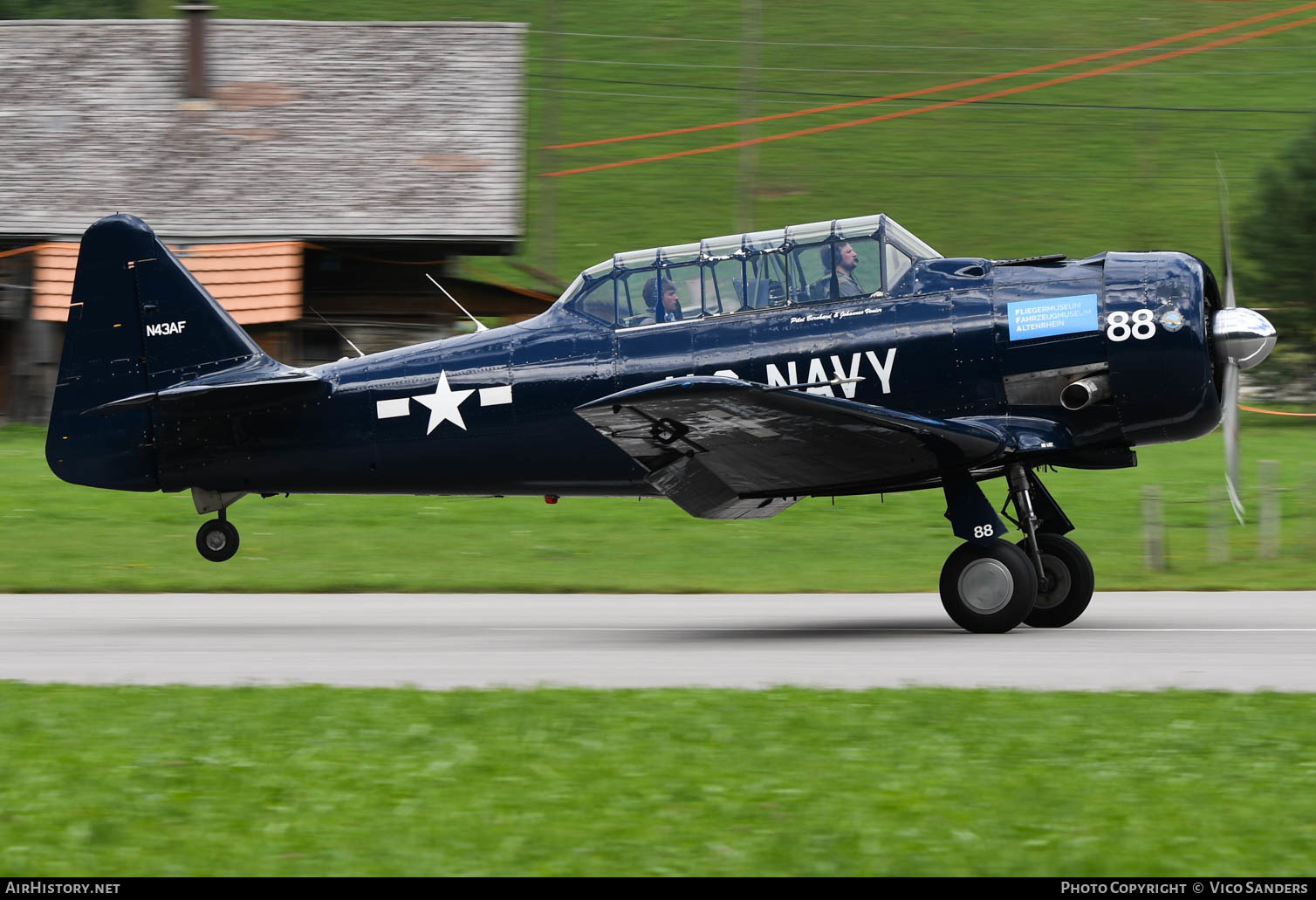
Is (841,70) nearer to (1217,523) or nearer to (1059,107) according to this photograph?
(1059,107)

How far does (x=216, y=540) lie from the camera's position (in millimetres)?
11945

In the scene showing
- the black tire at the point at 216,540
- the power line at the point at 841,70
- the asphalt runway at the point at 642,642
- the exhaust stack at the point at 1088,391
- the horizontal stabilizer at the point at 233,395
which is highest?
the power line at the point at 841,70

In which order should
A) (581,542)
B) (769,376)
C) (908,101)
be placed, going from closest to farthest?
(769,376) < (581,542) < (908,101)

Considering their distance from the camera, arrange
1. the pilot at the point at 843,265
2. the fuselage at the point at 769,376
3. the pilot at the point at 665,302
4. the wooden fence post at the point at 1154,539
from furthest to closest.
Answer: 1. the wooden fence post at the point at 1154,539
2. the pilot at the point at 665,302
3. the pilot at the point at 843,265
4. the fuselage at the point at 769,376

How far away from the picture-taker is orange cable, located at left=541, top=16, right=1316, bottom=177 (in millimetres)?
40281

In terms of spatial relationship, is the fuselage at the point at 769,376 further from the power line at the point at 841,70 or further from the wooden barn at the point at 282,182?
the power line at the point at 841,70

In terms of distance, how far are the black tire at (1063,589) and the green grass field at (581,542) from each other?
9.13 ft

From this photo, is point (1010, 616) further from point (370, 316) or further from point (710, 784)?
point (370, 316)

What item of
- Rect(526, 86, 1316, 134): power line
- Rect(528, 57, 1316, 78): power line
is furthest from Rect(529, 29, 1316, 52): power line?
Rect(526, 86, 1316, 134): power line

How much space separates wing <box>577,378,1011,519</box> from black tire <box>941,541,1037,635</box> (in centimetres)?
65

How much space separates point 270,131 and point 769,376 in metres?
17.3

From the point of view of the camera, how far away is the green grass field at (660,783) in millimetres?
5301

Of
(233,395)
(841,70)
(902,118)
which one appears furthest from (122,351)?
(841,70)

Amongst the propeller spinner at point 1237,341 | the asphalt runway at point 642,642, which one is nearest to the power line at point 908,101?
the asphalt runway at point 642,642
